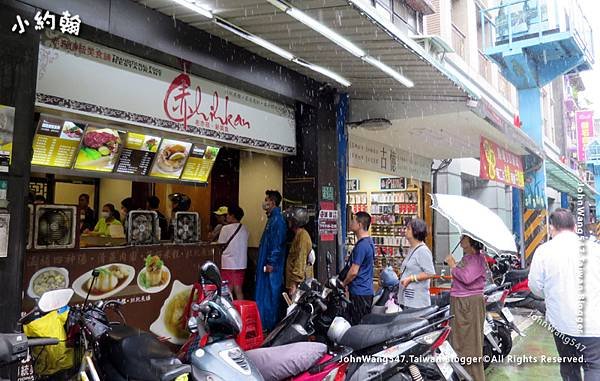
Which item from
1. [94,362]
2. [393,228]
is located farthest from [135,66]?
[393,228]

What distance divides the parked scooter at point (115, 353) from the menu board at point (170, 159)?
2977mm

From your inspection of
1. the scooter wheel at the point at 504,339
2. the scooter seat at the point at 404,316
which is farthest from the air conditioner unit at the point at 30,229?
the scooter wheel at the point at 504,339

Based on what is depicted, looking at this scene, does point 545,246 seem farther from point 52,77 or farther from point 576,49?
point 576,49

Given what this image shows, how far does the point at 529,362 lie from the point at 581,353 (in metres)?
2.42

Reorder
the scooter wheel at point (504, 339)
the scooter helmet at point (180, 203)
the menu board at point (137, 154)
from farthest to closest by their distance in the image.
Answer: the scooter helmet at point (180, 203), the scooter wheel at point (504, 339), the menu board at point (137, 154)

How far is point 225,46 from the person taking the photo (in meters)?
5.43

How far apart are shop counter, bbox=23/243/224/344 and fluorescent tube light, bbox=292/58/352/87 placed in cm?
259

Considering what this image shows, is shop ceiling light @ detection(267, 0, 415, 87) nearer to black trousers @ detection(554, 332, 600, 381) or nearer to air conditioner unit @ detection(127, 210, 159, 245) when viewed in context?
air conditioner unit @ detection(127, 210, 159, 245)

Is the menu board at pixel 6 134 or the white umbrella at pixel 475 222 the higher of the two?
the menu board at pixel 6 134

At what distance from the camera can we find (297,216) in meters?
6.47

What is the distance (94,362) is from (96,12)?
3.00 meters

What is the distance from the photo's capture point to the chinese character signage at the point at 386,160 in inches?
345

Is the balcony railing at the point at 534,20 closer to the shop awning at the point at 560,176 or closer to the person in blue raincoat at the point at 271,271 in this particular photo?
the shop awning at the point at 560,176

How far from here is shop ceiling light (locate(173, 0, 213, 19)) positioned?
4261 millimetres
